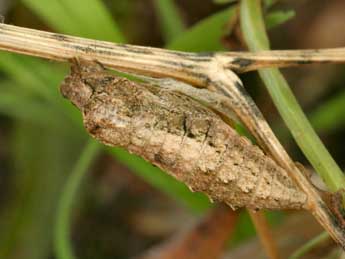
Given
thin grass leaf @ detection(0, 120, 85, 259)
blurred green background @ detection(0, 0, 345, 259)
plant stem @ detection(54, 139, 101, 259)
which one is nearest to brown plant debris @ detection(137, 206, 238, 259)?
blurred green background @ detection(0, 0, 345, 259)

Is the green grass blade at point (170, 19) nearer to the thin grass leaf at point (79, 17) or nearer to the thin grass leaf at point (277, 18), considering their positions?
the thin grass leaf at point (79, 17)

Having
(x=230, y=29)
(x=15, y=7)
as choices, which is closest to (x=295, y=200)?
(x=230, y=29)

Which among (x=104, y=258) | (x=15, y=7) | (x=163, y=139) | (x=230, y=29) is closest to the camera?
(x=163, y=139)

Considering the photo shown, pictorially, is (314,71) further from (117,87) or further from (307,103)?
(117,87)

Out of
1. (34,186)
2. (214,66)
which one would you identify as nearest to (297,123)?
(214,66)

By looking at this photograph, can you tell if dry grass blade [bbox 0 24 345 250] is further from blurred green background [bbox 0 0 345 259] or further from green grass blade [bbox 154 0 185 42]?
green grass blade [bbox 154 0 185 42]

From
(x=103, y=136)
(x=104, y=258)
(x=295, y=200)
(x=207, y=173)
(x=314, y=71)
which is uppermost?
(x=314, y=71)

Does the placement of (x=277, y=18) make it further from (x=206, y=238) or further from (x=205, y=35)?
(x=206, y=238)
